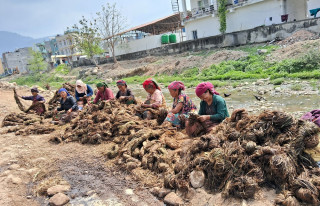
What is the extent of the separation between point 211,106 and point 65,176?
9.12 ft

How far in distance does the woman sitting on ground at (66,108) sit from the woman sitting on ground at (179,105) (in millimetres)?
3604

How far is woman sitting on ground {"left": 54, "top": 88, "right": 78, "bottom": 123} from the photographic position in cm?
727

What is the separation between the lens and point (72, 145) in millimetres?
5492

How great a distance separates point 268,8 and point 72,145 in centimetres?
2174

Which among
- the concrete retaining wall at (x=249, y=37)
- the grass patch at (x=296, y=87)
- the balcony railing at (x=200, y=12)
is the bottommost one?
the grass patch at (x=296, y=87)

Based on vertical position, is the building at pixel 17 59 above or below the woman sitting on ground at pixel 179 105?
above

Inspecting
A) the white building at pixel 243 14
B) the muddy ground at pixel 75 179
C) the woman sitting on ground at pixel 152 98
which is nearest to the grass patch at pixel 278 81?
the woman sitting on ground at pixel 152 98

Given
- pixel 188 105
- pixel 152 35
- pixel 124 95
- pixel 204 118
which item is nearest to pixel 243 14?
pixel 152 35

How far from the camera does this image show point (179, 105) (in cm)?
493

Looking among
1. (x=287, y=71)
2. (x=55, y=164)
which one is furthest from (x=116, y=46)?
(x=55, y=164)

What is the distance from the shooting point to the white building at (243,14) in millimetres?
21125

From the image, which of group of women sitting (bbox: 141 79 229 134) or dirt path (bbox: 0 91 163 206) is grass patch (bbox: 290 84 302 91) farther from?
dirt path (bbox: 0 91 163 206)

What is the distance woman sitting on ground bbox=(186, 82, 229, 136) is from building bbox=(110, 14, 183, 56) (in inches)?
1105

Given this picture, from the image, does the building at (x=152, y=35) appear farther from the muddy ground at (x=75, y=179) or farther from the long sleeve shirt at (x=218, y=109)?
the long sleeve shirt at (x=218, y=109)
